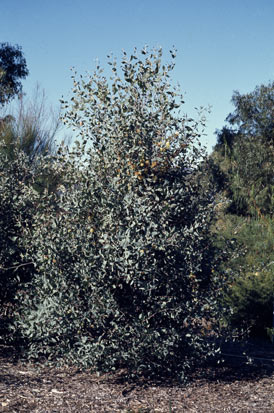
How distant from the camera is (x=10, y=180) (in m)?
6.38

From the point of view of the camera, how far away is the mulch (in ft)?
15.7

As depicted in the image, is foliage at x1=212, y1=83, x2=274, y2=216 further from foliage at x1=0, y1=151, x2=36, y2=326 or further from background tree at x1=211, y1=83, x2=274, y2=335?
foliage at x1=0, y1=151, x2=36, y2=326

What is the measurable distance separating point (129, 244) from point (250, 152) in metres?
17.7

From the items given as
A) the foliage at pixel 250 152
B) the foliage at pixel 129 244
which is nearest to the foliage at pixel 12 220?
the foliage at pixel 129 244

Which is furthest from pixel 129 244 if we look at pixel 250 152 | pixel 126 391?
pixel 250 152

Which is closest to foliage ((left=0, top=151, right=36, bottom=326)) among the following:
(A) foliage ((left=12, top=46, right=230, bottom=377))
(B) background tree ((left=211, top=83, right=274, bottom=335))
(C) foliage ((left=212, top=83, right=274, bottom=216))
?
(A) foliage ((left=12, top=46, right=230, bottom=377))

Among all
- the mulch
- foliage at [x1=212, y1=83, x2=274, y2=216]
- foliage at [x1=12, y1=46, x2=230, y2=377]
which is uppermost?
foliage at [x1=212, y1=83, x2=274, y2=216]

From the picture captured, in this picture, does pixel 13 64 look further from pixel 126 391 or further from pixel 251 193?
pixel 126 391

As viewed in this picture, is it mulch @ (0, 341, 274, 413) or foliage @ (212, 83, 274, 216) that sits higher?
foliage @ (212, 83, 274, 216)

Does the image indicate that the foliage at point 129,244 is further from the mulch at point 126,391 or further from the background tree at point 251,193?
the background tree at point 251,193

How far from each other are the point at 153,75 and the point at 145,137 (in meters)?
0.72

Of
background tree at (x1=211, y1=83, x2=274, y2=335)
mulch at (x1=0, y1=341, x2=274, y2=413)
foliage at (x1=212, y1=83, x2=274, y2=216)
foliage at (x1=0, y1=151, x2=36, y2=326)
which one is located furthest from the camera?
foliage at (x1=212, y1=83, x2=274, y2=216)

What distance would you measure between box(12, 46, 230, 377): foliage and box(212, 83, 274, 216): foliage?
12279 millimetres

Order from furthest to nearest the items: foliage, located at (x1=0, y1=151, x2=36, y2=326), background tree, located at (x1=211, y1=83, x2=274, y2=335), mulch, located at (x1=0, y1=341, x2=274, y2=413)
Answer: background tree, located at (x1=211, y1=83, x2=274, y2=335), foliage, located at (x1=0, y1=151, x2=36, y2=326), mulch, located at (x1=0, y1=341, x2=274, y2=413)
